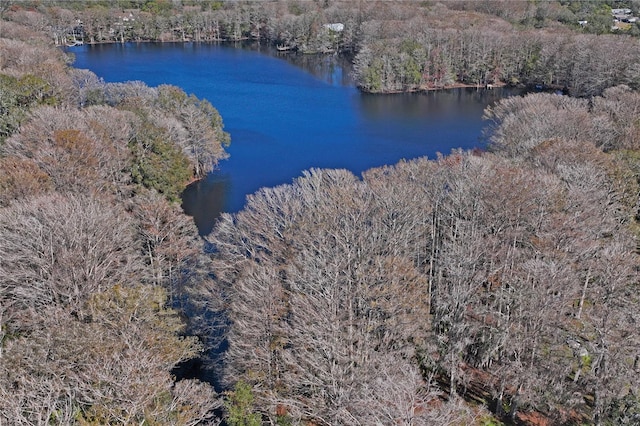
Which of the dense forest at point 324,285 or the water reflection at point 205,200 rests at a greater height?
the dense forest at point 324,285

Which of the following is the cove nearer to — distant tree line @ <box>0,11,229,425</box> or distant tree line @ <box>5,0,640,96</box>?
distant tree line @ <box>5,0,640,96</box>

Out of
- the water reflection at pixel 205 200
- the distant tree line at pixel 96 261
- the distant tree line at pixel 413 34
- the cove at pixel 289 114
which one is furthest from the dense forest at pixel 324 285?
the distant tree line at pixel 413 34

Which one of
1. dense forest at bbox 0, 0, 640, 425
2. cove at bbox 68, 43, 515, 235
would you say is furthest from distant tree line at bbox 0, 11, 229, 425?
cove at bbox 68, 43, 515, 235

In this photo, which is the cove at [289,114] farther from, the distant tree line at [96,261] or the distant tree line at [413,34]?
the distant tree line at [96,261]

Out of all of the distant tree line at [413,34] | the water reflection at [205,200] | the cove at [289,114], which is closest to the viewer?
the water reflection at [205,200]

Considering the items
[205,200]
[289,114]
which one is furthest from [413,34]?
[205,200]

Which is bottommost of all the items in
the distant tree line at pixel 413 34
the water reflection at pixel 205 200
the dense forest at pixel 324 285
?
the water reflection at pixel 205 200

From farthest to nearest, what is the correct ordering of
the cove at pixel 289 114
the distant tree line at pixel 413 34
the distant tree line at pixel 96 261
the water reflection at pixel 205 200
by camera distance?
1. the distant tree line at pixel 413 34
2. the cove at pixel 289 114
3. the water reflection at pixel 205 200
4. the distant tree line at pixel 96 261

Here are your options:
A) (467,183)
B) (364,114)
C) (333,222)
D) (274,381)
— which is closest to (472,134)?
(364,114)
